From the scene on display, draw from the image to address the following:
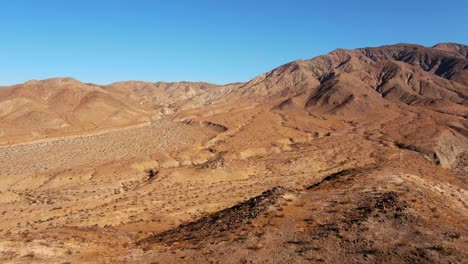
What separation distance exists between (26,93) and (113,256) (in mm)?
136120

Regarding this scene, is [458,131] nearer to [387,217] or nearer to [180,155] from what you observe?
[180,155]

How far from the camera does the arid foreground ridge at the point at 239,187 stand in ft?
62.5

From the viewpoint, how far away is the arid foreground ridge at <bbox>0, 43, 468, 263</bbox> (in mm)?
19047

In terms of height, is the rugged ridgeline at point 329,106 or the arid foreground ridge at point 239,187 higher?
the rugged ridgeline at point 329,106

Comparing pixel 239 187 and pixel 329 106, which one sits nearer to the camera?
pixel 239 187

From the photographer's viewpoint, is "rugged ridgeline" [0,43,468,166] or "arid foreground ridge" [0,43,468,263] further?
"rugged ridgeline" [0,43,468,166]

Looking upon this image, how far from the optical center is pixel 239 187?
4262cm

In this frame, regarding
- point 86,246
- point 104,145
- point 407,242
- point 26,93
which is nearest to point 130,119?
point 26,93

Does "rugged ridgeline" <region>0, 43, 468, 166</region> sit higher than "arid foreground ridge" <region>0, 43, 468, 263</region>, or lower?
higher

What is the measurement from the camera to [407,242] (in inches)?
712

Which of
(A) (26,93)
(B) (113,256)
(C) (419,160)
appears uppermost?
(A) (26,93)

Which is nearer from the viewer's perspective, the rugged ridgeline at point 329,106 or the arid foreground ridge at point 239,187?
the arid foreground ridge at point 239,187

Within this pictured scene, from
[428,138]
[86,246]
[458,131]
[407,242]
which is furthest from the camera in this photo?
[458,131]

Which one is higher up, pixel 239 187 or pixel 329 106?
pixel 329 106
